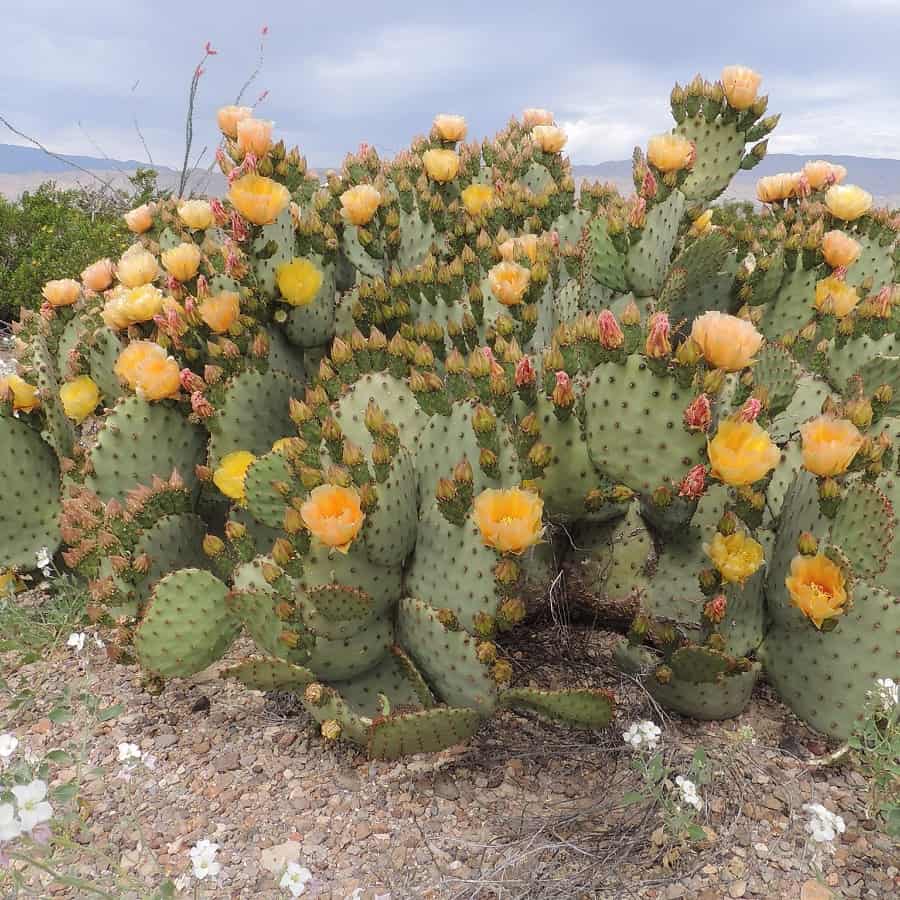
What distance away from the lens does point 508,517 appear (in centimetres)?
189

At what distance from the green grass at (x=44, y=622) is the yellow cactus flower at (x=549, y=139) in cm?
282

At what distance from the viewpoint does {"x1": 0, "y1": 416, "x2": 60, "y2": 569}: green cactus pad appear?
305 cm

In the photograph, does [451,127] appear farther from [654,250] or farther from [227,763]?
[227,763]

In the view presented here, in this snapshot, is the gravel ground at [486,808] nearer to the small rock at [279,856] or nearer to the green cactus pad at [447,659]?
the small rock at [279,856]

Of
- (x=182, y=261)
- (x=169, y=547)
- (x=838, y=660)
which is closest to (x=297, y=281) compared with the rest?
(x=182, y=261)

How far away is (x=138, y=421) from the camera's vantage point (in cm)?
265

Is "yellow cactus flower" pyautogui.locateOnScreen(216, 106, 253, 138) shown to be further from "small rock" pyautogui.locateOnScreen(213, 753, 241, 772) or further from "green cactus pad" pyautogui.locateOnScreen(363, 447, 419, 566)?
"small rock" pyautogui.locateOnScreen(213, 753, 241, 772)

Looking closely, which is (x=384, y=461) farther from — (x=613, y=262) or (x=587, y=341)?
(x=613, y=262)

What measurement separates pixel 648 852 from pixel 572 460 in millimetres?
953

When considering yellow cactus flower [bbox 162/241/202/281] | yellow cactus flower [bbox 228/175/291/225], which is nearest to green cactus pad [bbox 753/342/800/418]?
yellow cactus flower [bbox 228/175/291/225]

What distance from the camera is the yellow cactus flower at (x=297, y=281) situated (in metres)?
2.74

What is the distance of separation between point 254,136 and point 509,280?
987 millimetres

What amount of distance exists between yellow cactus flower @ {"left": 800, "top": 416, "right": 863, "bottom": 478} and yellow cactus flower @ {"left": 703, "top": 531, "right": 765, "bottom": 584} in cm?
24

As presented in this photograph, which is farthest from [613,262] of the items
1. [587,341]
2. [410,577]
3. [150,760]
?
[150,760]
